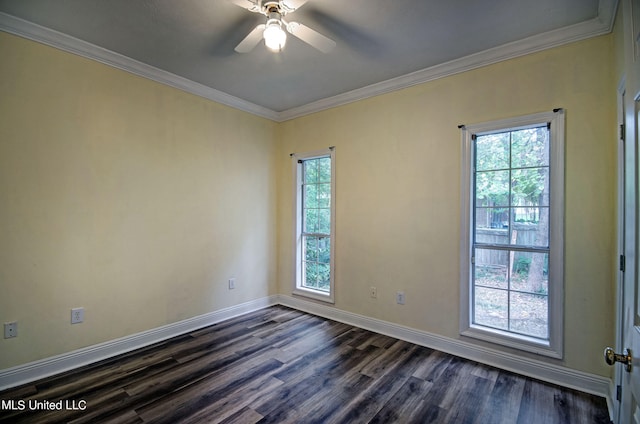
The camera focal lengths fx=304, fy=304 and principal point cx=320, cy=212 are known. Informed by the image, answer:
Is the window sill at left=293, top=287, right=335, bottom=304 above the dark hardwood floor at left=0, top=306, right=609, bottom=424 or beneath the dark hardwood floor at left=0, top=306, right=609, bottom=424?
above

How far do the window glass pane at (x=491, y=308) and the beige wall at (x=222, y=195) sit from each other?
0.19 m

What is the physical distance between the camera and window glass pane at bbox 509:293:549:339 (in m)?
2.46

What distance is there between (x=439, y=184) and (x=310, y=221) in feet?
5.98

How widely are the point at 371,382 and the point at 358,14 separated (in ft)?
8.92

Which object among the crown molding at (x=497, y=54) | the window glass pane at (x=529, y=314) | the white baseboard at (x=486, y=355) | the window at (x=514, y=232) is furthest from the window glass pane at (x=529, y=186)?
the white baseboard at (x=486, y=355)

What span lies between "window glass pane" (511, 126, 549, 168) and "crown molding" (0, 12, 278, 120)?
297 cm

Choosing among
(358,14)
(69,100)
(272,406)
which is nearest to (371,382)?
(272,406)

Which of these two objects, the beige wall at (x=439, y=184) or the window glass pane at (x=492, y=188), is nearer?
the beige wall at (x=439, y=184)

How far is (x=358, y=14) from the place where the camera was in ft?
7.05

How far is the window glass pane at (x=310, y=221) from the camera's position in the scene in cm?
409

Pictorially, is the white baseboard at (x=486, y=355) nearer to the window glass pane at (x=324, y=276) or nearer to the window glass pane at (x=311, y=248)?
the window glass pane at (x=324, y=276)

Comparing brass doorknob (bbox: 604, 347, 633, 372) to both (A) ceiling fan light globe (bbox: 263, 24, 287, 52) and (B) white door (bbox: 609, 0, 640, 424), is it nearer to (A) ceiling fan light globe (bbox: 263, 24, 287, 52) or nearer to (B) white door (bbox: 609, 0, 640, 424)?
(B) white door (bbox: 609, 0, 640, 424)

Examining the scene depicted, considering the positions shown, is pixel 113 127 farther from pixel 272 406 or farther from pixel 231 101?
pixel 272 406

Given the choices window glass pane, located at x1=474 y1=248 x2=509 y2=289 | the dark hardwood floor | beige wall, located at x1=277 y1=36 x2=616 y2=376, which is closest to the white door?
the dark hardwood floor
